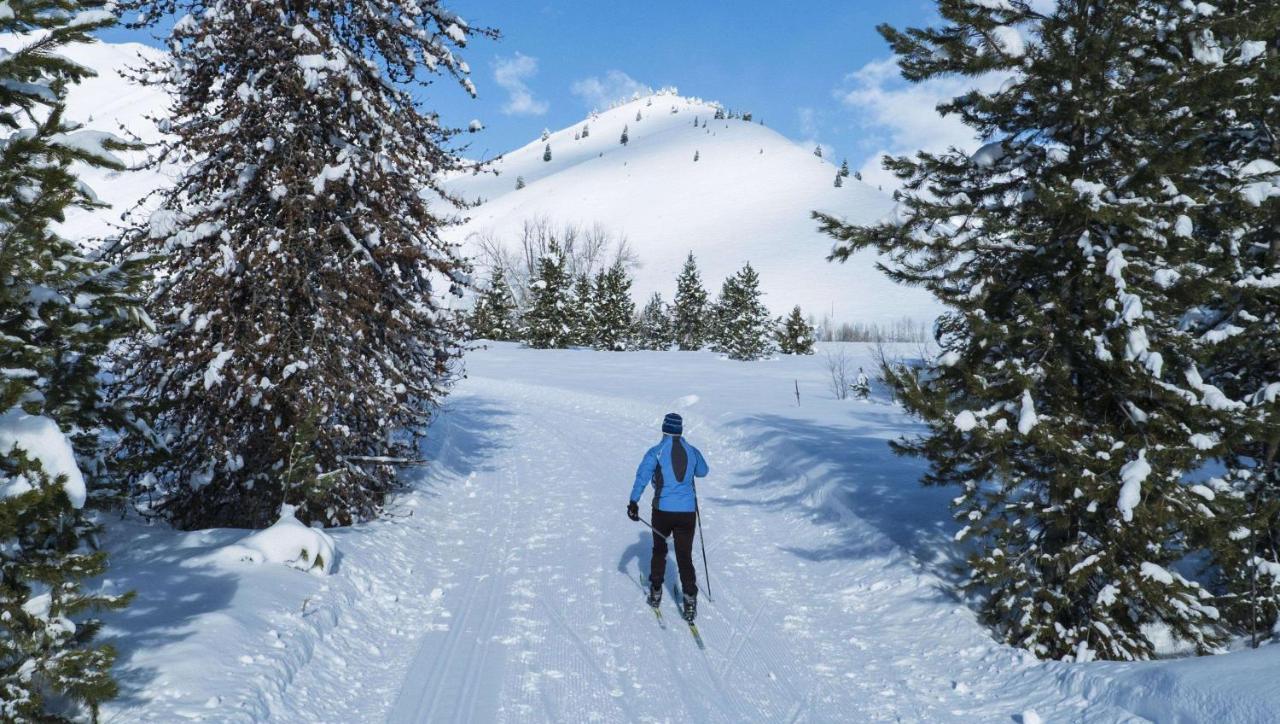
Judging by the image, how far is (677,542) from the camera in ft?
25.2

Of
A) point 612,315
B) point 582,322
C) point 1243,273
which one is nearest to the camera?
point 1243,273

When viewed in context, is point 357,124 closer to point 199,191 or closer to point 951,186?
point 199,191

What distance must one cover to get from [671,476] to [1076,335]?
4217mm

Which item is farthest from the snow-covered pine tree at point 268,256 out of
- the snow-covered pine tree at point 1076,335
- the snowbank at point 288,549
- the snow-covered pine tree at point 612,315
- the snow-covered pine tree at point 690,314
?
the snow-covered pine tree at point 690,314

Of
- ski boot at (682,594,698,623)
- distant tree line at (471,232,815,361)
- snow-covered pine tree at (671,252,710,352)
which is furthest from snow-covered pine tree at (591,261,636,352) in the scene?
ski boot at (682,594,698,623)

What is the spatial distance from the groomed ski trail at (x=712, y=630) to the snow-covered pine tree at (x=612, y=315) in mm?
44358

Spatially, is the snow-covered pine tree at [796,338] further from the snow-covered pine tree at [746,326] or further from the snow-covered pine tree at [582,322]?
the snow-covered pine tree at [582,322]

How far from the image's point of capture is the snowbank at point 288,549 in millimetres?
7289

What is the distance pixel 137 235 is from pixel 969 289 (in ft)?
31.6

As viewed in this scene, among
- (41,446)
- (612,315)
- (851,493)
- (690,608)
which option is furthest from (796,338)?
(41,446)

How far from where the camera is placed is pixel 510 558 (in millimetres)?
9102

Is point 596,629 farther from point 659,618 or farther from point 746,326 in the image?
point 746,326

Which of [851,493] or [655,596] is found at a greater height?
[851,493]

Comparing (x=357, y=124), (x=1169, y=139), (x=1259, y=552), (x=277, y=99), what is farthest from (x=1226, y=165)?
(x=277, y=99)
